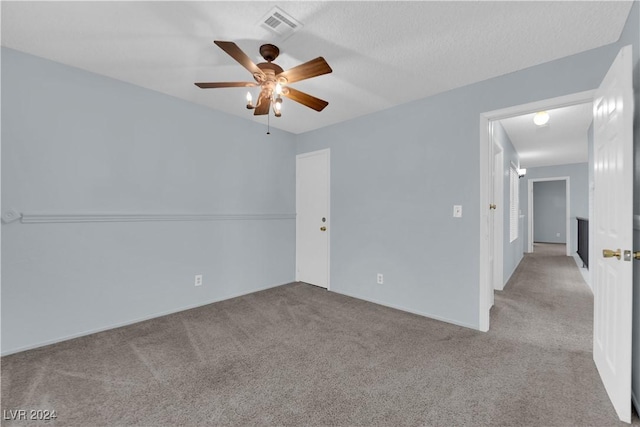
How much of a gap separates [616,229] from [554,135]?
3.98m

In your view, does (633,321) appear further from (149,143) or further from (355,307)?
(149,143)

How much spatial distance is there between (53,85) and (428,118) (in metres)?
3.55

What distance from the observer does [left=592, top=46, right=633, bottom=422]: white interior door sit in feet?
4.76

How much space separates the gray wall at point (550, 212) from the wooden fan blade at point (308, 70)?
10.9m

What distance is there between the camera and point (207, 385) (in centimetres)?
179

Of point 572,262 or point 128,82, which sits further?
point 572,262

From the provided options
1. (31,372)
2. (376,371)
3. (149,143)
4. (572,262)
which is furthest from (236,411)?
(572,262)

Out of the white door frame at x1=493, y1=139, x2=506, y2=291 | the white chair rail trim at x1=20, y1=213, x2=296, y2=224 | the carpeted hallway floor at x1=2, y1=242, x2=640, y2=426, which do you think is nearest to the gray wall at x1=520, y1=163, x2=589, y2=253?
the white door frame at x1=493, y1=139, x2=506, y2=291

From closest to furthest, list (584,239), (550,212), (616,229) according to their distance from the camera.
A: (616,229), (584,239), (550,212)

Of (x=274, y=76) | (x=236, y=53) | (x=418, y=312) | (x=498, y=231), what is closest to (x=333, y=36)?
(x=274, y=76)

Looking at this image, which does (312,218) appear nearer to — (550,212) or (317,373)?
(317,373)

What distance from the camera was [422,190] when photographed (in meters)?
3.03

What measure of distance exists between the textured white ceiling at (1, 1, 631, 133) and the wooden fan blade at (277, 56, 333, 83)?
318 mm

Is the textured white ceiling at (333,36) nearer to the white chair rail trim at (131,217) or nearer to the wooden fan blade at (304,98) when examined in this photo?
the wooden fan blade at (304,98)
